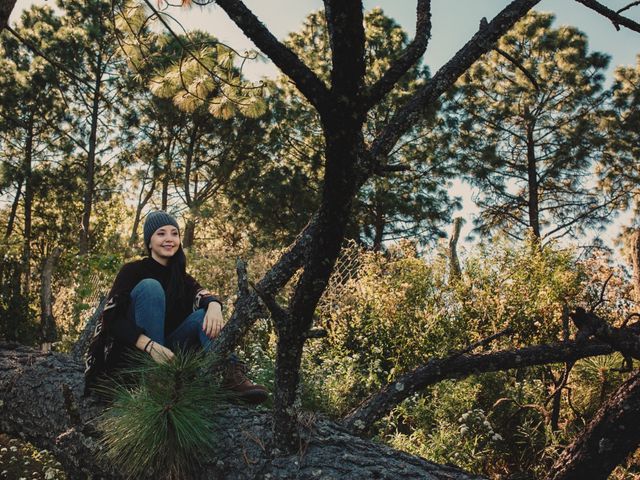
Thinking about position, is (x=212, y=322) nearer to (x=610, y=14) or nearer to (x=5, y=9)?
(x=5, y=9)

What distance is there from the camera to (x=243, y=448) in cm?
202

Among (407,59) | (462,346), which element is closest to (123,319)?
(407,59)

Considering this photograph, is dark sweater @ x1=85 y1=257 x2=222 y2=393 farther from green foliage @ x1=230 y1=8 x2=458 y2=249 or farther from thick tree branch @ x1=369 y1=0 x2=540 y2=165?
green foliage @ x1=230 y1=8 x2=458 y2=249

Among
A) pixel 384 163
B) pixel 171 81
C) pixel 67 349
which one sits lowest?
pixel 67 349

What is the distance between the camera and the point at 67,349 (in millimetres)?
8117

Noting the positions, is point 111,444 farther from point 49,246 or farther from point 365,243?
point 49,246

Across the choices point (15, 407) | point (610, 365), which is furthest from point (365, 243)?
point (15, 407)

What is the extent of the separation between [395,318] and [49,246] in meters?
14.8

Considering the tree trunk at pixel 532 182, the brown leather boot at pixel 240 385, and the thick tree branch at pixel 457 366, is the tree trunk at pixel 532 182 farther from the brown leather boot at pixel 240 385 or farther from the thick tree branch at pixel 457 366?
the brown leather boot at pixel 240 385

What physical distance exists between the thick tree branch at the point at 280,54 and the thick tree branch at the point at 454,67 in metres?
0.95

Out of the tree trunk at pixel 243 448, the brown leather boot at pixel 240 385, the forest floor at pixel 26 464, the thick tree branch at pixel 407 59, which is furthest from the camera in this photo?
the forest floor at pixel 26 464

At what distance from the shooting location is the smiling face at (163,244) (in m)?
2.97

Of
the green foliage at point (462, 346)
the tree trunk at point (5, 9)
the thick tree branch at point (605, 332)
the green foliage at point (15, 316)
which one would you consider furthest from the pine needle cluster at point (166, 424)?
the green foliage at point (15, 316)

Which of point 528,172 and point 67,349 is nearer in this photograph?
point 67,349
